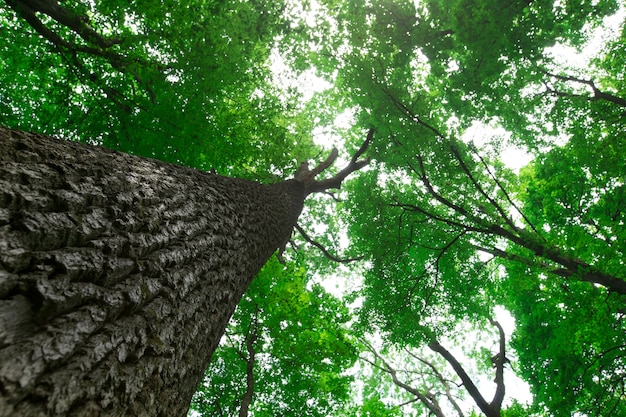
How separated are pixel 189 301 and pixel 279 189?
4.00 metres

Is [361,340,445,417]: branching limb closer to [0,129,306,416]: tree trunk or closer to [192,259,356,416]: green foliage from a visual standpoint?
[192,259,356,416]: green foliage

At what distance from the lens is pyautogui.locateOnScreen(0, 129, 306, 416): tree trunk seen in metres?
1.04

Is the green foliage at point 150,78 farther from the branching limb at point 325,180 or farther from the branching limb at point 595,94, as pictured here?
the branching limb at point 595,94

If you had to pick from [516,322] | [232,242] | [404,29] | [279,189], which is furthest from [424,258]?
[232,242]

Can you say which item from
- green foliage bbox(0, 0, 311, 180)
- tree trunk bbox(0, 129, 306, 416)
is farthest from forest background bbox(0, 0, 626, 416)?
tree trunk bbox(0, 129, 306, 416)

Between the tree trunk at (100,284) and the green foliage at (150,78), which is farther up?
the green foliage at (150,78)

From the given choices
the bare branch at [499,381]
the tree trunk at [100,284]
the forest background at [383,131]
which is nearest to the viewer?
the tree trunk at [100,284]

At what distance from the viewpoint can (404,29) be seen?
5.55 metres

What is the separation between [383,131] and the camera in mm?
6148

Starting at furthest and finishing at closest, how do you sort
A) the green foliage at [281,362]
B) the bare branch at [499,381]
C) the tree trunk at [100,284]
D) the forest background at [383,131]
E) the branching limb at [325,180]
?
the bare branch at [499,381], the branching limb at [325,180], the green foliage at [281,362], the forest background at [383,131], the tree trunk at [100,284]

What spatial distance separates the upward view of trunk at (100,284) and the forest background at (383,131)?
158 inches

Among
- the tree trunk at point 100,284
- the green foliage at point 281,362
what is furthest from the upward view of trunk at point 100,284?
the green foliage at point 281,362

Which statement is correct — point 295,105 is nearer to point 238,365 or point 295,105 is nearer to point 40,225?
point 238,365

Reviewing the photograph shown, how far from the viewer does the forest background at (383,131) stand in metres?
5.31
